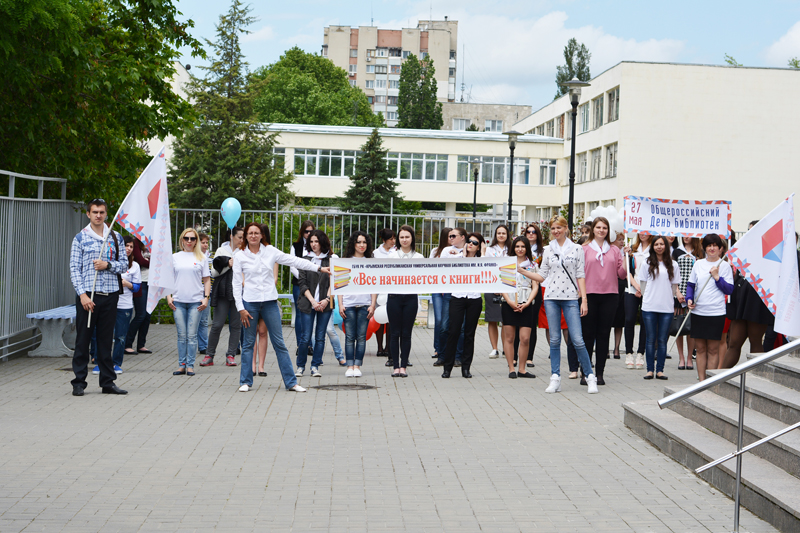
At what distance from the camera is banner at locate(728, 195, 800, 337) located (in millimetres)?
8719

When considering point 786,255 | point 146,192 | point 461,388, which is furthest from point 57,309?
point 786,255

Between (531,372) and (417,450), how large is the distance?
5.56 meters

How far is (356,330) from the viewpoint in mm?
11859

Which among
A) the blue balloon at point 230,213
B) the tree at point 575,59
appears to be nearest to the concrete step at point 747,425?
the blue balloon at point 230,213

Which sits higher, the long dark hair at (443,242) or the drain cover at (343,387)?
the long dark hair at (443,242)

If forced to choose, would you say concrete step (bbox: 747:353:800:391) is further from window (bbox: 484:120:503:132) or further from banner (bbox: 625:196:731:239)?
window (bbox: 484:120:503:132)

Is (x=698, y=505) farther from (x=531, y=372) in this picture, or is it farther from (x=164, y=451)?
(x=531, y=372)

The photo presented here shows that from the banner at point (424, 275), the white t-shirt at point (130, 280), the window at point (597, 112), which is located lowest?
the white t-shirt at point (130, 280)

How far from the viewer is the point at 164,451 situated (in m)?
7.37

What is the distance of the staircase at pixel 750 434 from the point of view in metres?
5.72

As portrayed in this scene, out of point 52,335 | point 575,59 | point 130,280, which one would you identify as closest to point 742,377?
point 130,280

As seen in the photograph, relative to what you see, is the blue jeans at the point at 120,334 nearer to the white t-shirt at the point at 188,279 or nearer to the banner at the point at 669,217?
the white t-shirt at the point at 188,279

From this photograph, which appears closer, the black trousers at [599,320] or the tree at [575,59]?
the black trousers at [599,320]

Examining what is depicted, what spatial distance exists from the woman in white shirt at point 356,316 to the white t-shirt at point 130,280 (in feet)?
9.80
